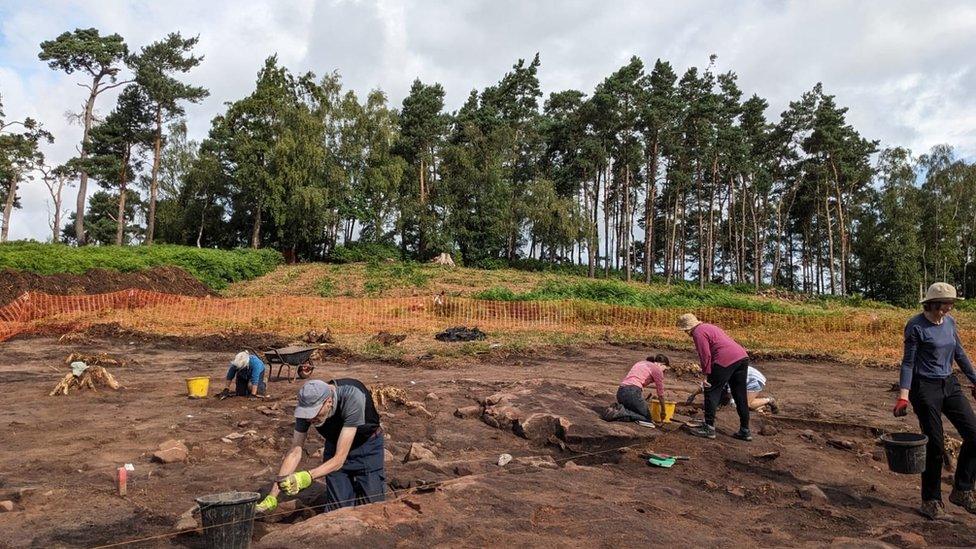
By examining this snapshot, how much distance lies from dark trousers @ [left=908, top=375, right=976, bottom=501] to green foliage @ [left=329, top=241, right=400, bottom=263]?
37.8 m

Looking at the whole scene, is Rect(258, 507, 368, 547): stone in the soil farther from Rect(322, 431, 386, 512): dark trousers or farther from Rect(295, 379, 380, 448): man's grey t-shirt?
Rect(295, 379, 380, 448): man's grey t-shirt

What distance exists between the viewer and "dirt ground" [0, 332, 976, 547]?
4316 millimetres

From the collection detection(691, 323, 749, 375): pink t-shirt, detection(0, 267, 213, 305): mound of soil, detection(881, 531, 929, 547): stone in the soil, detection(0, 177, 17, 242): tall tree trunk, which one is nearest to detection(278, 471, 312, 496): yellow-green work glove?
detection(881, 531, 929, 547): stone in the soil

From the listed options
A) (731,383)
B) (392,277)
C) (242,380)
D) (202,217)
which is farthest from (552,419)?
(202,217)

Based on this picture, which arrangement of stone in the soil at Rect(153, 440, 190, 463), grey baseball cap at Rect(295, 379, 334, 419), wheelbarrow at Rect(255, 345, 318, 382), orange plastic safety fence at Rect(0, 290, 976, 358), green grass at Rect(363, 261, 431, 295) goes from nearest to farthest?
grey baseball cap at Rect(295, 379, 334, 419) < stone in the soil at Rect(153, 440, 190, 463) < wheelbarrow at Rect(255, 345, 318, 382) < orange plastic safety fence at Rect(0, 290, 976, 358) < green grass at Rect(363, 261, 431, 295)

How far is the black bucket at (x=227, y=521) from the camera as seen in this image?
3.73 m

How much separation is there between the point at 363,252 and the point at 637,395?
36200mm

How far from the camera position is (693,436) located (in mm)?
7406

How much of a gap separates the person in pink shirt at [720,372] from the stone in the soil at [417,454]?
3.29 m

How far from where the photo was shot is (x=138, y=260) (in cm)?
2486

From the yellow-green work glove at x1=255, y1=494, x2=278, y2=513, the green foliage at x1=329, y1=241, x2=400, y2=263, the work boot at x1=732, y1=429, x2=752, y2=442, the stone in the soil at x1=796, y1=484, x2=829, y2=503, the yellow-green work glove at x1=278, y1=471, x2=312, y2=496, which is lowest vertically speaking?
the stone in the soil at x1=796, y1=484, x2=829, y2=503

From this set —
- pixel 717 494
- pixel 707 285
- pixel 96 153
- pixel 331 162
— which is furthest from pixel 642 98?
pixel 717 494

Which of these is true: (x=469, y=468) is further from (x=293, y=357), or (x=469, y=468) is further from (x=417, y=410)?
(x=293, y=357)

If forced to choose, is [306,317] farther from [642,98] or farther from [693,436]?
[642,98]
